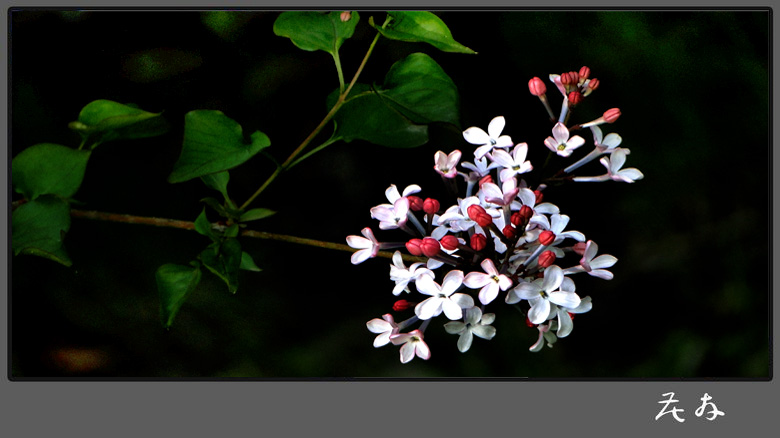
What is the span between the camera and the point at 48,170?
0.95 meters

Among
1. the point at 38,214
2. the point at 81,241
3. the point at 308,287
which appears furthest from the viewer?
the point at 308,287

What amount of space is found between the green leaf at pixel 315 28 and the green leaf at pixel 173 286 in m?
0.30

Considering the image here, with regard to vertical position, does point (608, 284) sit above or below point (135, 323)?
above

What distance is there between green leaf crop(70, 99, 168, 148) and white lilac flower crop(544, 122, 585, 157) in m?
0.45

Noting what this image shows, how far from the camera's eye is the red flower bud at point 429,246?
2.52 ft

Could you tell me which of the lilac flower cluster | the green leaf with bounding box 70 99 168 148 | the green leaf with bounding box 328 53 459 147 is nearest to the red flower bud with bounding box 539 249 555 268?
the lilac flower cluster

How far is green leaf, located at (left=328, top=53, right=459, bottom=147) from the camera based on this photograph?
937 millimetres

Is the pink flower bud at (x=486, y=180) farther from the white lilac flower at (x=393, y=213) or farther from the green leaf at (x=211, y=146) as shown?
the green leaf at (x=211, y=146)

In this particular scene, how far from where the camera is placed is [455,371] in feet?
3.97

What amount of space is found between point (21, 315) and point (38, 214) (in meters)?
0.16

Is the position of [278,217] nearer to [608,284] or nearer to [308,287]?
[308,287]

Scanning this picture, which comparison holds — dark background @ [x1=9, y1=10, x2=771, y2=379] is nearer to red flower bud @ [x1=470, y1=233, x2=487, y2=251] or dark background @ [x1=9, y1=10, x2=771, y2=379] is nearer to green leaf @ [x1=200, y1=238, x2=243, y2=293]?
green leaf @ [x1=200, y1=238, x2=243, y2=293]

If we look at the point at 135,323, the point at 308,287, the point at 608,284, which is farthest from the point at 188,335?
the point at 608,284

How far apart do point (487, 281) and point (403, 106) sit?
28cm
